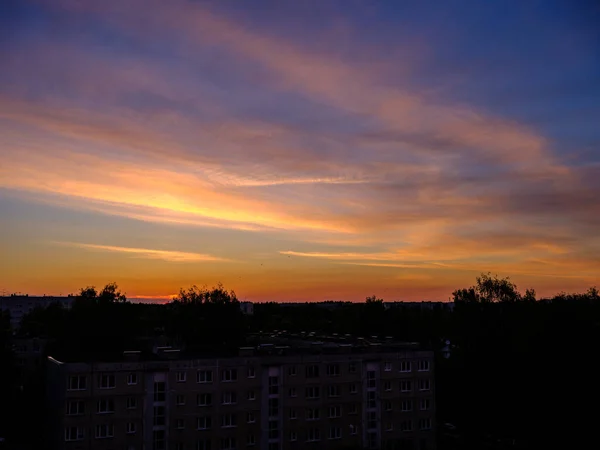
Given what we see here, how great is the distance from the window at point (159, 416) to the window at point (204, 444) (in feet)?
11.9

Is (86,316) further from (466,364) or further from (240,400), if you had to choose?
(466,364)

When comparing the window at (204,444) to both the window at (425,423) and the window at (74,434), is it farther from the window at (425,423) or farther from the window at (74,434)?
the window at (425,423)

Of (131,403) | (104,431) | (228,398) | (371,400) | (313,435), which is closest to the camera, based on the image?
(104,431)

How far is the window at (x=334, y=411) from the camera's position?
5778 centimetres

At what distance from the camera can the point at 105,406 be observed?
160ft

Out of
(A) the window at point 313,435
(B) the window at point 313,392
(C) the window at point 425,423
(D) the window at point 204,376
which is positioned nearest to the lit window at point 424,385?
(C) the window at point 425,423

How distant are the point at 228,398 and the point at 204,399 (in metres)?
2.19

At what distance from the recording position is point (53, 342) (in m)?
96.6

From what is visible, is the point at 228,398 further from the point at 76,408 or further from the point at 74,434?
the point at 74,434

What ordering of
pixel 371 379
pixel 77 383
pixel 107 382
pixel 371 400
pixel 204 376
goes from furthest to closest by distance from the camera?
pixel 371 379
pixel 371 400
pixel 204 376
pixel 107 382
pixel 77 383

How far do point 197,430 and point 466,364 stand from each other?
49.2m

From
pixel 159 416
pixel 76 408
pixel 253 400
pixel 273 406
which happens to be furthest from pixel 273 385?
pixel 76 408

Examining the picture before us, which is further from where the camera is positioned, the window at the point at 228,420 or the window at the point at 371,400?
the window at the point at 371,400

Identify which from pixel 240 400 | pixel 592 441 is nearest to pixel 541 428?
pixel 592 441
